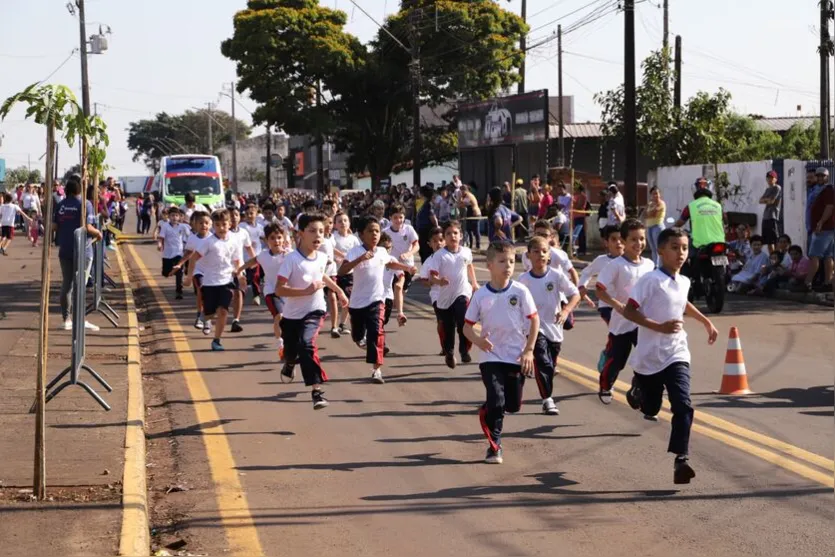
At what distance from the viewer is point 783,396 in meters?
11.3

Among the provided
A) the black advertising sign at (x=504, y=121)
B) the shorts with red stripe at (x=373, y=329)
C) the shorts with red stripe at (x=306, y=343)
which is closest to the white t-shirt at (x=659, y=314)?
the shorts with red stripe at (x=306, y=343)

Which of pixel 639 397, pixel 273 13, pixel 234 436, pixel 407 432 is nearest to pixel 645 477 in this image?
pixel 639 397

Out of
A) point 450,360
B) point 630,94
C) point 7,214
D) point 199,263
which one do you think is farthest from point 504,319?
point 7,214

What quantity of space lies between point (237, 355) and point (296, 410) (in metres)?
3.86

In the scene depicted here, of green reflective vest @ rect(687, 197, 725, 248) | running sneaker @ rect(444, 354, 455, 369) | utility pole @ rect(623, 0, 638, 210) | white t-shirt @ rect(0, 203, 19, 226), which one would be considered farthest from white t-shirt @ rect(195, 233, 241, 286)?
white t-shirt @ rect(0, 203, 19, 226)

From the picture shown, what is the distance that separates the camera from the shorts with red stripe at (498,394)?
877 cm

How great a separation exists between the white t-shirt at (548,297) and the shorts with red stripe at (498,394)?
5.76 feet

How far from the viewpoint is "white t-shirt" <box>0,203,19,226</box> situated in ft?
114

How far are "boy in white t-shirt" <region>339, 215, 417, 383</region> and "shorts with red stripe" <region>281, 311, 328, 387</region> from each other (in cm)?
129

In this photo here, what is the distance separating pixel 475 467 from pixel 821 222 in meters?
11.7

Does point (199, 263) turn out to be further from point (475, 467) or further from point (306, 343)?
point (475, 467)

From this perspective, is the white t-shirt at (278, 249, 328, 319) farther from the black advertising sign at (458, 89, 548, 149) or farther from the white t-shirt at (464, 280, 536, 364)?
the black advertising sign at (458, 89, 548, 149)

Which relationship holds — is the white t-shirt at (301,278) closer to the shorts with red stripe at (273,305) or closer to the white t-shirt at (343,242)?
the shorts with red stripe at (273,305)

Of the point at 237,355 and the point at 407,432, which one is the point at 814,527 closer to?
the point at 407,432
